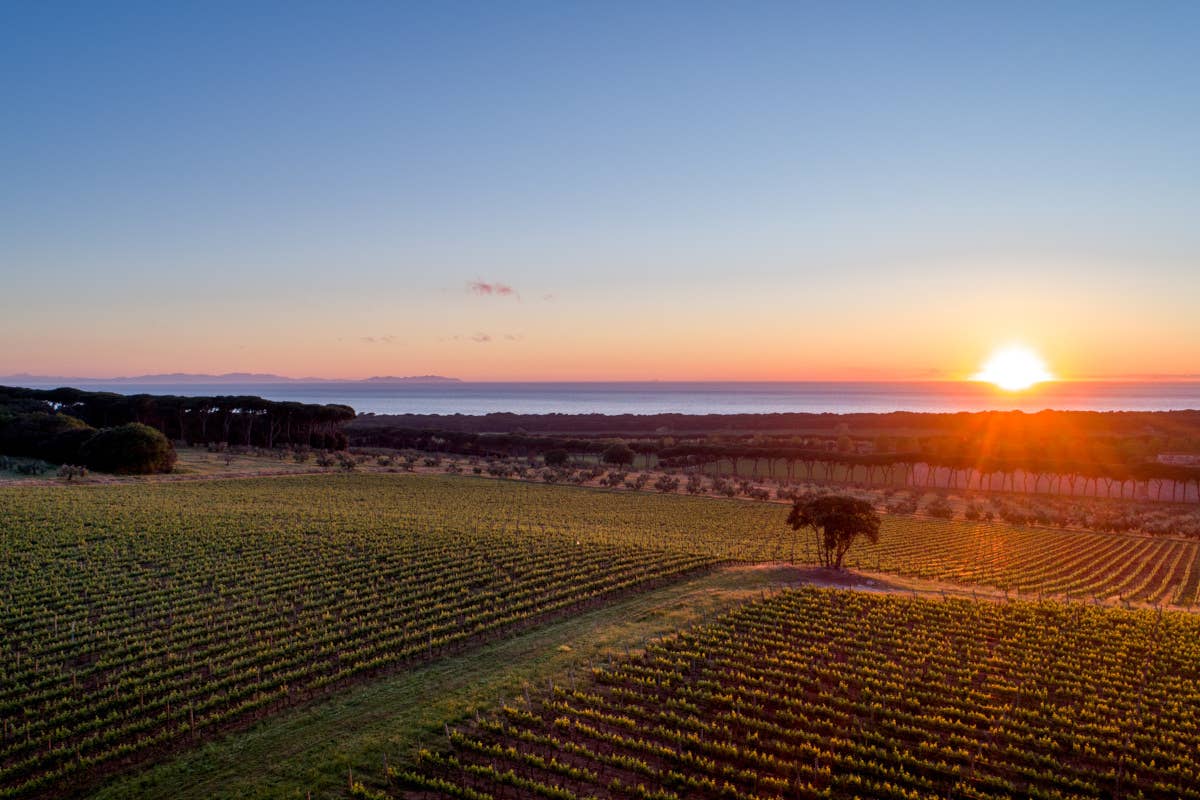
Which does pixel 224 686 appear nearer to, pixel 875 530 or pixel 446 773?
pixel 446 773

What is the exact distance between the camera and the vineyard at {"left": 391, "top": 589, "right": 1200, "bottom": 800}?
1666 cm

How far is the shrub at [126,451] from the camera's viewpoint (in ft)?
248

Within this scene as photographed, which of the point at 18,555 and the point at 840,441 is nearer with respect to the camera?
the point at 18,555

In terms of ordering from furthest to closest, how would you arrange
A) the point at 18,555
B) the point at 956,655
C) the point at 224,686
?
the point at 18,555 < the point at 956,655 < the point at 224,686

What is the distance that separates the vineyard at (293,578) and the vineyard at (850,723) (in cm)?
776

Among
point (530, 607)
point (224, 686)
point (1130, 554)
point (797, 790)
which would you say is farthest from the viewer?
point (1130, 554)

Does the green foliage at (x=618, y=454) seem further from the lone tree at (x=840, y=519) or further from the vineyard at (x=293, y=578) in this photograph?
the lone tree at (x=840, y=519)

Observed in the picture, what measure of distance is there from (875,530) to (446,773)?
31382 mm

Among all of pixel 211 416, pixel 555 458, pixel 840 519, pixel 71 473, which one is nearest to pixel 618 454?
pixel 555 458

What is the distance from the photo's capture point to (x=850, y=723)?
1989 centimetres

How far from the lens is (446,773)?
56.2ft

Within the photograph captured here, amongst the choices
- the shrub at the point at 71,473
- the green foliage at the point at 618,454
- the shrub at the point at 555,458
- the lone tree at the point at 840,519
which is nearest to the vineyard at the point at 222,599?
the lone tree at the point at 840,519

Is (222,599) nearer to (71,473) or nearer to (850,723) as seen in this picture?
(850,723)

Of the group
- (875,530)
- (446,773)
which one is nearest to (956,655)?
(875,530)
